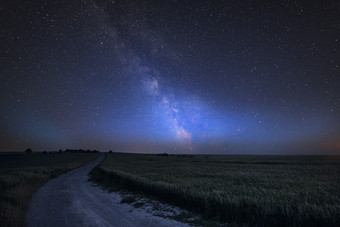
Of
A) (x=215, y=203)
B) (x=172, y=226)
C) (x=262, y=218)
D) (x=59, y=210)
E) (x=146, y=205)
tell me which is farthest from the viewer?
(x=146, y=205)

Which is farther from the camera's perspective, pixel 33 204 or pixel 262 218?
pixel 33 204

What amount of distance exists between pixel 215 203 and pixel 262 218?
2192 millimetres

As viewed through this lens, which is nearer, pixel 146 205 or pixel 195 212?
pixel 195 212

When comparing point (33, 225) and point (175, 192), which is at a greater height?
point (175, 192)

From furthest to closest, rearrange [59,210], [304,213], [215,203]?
1. [59,210]
2. [215,203]
3. [304,213]

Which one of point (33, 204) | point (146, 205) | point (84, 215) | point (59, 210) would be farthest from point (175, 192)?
point (33, 204)

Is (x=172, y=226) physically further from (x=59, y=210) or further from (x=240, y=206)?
(x=59, y=210)

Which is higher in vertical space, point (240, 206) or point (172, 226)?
point (240, 206)

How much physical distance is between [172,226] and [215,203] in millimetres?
2384

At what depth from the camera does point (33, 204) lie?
11.7 metres

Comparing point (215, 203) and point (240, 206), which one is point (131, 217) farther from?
point (240, 206)

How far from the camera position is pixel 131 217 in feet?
30.4

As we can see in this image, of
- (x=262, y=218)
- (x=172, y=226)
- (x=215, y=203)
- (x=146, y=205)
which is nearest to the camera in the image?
(x=262, y=218)

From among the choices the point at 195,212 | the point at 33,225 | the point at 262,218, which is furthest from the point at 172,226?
the point at 33,225
